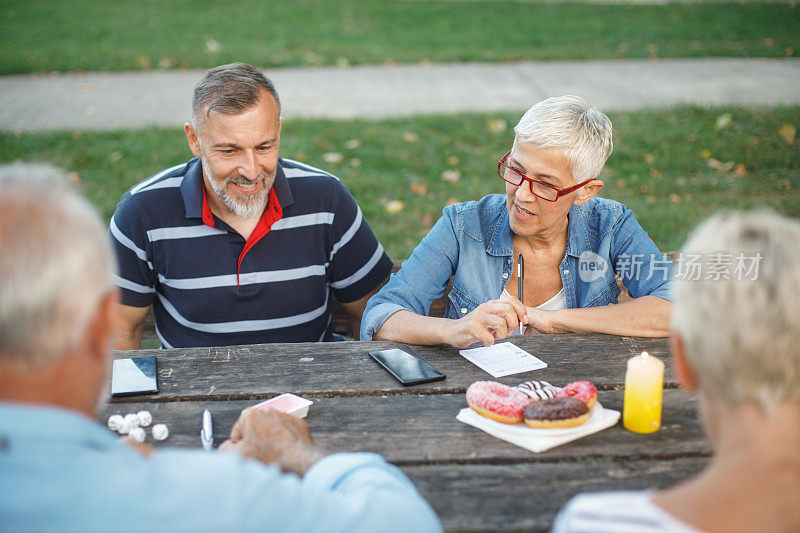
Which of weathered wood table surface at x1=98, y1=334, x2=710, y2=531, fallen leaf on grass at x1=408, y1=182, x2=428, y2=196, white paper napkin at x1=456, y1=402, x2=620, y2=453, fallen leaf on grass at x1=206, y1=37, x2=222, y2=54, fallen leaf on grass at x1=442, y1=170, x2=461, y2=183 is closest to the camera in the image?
weathered wood table surface at x1=98, y1=334, x2=710, y2=531

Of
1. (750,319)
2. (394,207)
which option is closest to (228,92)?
(750,319)

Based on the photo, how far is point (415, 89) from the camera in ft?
25.3

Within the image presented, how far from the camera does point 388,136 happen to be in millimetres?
6340

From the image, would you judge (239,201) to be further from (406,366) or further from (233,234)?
(406,366)

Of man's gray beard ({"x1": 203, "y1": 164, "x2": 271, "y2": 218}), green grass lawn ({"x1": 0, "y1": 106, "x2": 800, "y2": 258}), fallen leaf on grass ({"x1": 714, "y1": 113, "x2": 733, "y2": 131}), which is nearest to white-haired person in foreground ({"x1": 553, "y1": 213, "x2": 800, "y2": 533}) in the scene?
man's gray beard ({"x1": 203, "y1": 164, "x2": 271, "y2": 218})

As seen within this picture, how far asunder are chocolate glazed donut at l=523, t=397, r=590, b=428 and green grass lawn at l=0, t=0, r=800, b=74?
7.32 meters

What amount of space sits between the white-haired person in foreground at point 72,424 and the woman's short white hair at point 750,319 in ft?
2.14

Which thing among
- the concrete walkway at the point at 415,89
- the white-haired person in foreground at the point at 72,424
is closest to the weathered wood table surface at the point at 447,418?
the white-haired person in foreground at the point at 72,424

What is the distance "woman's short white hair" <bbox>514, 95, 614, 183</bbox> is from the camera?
2.64 m

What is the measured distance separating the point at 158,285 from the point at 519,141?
148 centimetres

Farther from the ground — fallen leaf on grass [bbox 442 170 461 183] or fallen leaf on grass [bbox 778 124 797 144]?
fallen leaf on grass [bbox 778 124 797 144]

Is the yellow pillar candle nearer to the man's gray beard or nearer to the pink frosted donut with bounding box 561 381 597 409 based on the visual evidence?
the pink frosted donut with bounding box 561 381 597 409

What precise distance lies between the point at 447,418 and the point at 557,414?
0.28 meters

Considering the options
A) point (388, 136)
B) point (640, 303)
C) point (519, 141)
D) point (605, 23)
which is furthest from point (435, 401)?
point (605, 23)
